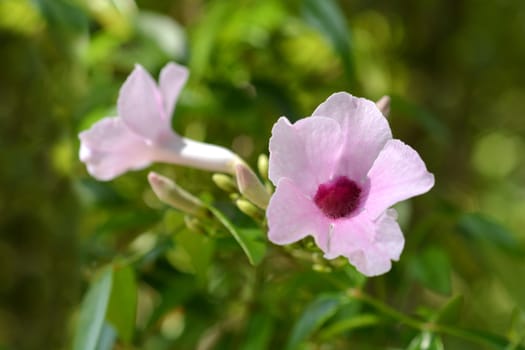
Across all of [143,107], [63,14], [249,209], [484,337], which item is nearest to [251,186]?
[249,209]

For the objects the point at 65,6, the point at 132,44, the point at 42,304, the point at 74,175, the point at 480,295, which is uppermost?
Result: the point at 65,6

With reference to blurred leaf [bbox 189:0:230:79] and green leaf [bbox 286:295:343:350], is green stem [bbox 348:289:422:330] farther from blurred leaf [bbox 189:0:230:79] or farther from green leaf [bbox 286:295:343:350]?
blurred leaf [bbox 189:0:230:79]

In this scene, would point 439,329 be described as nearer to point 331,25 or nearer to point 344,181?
point 344,181

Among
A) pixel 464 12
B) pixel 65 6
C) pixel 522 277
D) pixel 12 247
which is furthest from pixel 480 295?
pixel 65 6

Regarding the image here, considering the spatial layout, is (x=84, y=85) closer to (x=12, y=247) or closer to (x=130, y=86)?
(x=12, y=247)

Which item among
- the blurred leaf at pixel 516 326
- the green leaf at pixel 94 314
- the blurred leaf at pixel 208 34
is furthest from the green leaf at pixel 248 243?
the blurred leaf at pixel 208 34

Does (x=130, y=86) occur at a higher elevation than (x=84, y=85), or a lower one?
higher
